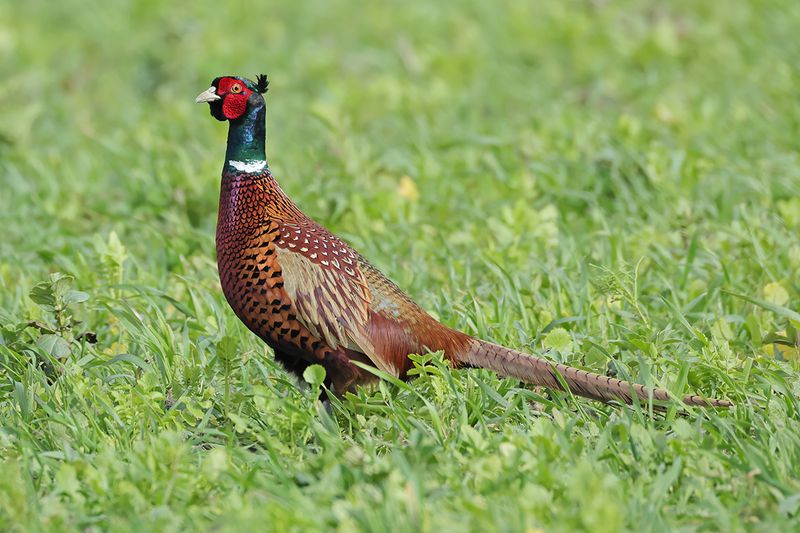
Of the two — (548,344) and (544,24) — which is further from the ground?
(544,24)

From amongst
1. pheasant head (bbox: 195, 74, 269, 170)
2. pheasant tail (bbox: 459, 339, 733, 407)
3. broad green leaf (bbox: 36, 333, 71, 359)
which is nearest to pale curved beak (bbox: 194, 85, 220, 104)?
pheasant head (bbox: 195, 74, 269, 170)

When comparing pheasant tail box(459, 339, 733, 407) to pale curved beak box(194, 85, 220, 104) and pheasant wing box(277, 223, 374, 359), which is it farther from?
pale curved beak box(194, 85, 220, 104)

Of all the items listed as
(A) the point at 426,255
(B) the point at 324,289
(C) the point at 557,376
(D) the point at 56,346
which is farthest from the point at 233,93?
(A) the point at 426,255

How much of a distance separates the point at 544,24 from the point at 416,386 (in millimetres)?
5895

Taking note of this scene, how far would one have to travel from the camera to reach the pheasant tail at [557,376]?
363cm

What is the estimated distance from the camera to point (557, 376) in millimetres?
3693

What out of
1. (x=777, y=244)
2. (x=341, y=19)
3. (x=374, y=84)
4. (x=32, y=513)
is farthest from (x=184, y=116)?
(x=32, y=513)

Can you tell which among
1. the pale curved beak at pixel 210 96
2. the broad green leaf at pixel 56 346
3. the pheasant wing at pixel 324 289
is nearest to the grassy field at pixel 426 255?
the broad green leaf at pixel 56 346

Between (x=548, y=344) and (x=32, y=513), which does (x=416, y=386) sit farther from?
(x=32, y=513)

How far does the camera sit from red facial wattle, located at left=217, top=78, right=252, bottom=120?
157 inches

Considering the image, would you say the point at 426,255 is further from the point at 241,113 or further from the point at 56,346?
the point at 56,346

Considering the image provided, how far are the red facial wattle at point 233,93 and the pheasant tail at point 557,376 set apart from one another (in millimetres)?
1103

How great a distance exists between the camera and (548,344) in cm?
412

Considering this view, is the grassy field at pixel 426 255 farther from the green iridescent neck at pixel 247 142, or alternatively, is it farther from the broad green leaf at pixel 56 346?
the green iridescent neck at pixel 247 142
